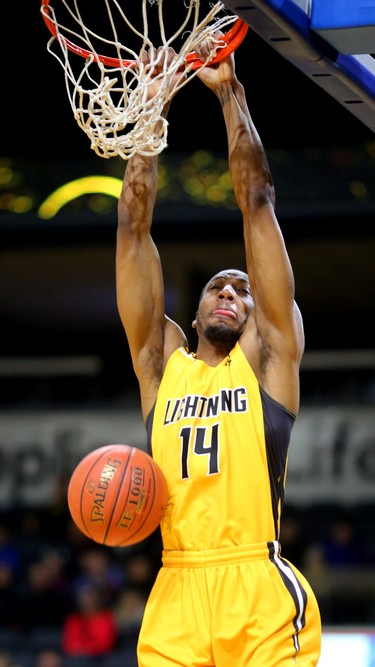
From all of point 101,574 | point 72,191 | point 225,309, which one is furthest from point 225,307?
point 72,191

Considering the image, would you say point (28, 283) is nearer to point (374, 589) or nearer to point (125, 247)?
point (374, 589)

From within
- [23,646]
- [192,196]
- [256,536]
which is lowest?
[23,646]

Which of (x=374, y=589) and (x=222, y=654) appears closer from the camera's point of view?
(x=222, y=654)

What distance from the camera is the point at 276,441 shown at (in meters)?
4.48

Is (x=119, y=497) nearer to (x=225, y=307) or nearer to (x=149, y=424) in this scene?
(x=149, y=424)

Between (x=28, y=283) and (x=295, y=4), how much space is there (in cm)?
1068

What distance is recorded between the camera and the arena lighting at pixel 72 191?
12773mm

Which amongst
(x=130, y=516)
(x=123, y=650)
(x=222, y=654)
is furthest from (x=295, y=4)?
(x=123, y=650)

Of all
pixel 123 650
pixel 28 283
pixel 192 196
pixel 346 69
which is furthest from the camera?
pixel 28 283

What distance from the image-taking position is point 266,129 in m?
13.0

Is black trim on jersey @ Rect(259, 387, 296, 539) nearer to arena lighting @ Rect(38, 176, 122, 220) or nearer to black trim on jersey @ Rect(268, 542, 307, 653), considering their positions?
black trim on jersey @ Rect(268, 542, 307, 653)

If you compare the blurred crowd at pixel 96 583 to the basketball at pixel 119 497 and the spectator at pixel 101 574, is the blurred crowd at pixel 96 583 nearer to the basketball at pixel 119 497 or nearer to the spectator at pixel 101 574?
the spectator at pixel 101 574

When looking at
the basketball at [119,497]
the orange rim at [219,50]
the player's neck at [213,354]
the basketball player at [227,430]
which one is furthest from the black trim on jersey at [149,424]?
the orange rim at [219,50]

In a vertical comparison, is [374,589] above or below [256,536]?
below
